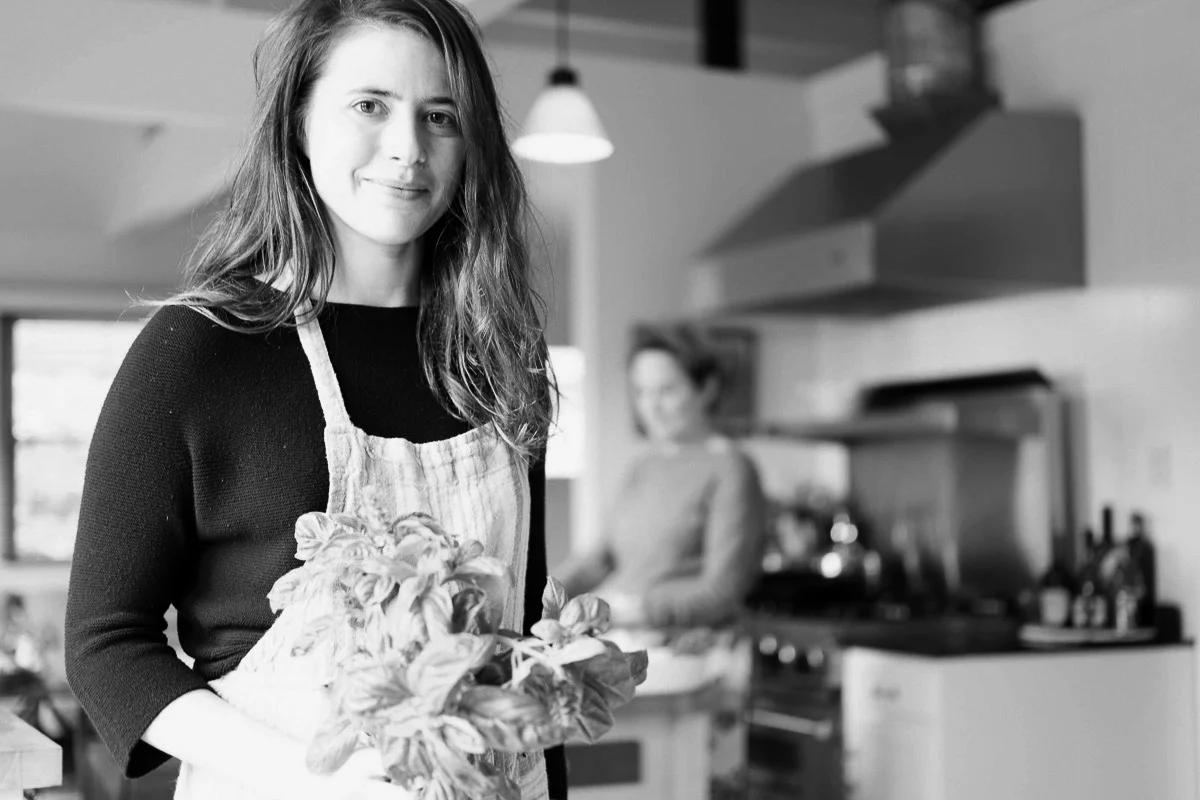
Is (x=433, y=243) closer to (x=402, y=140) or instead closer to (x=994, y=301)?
(x=402, y=140)

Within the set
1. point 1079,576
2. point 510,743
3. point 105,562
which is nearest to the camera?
point 510,743

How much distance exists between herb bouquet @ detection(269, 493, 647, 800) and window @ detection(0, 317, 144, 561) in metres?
7.09

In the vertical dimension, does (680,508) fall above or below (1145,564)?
above

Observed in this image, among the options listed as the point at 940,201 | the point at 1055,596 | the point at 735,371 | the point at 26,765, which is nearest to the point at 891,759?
the point at 1055,596

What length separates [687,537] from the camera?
4145mm

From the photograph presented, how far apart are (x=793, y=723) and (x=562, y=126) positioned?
177 cm

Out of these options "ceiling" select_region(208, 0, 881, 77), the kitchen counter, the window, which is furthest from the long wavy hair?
the window

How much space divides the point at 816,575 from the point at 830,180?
131 centimetres

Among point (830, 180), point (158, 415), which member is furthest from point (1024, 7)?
point (158, 415)

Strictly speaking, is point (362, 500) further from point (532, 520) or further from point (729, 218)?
point (729, 218)

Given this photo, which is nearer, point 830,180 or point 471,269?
point 471,269

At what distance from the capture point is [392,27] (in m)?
1.21

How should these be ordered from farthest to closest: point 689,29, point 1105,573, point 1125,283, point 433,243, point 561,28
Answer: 1. point 689,29
2. point 561,28
3. point 1125,283
4. point 1105,573
5. point 433,243

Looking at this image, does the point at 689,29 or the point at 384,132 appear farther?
the point at 689,29
